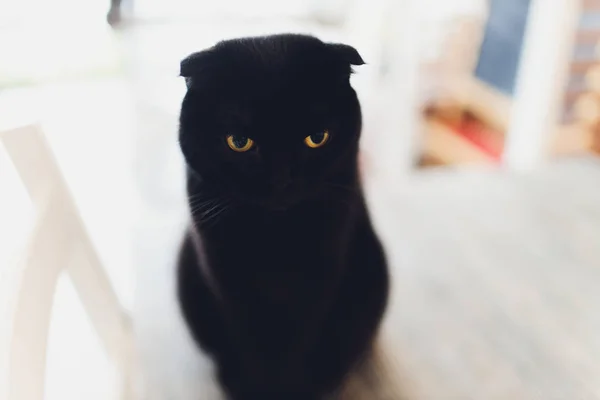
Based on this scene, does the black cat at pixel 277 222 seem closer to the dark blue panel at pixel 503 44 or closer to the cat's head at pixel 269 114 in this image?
the cat's head at pixel 269 114

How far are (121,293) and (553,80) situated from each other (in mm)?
1208

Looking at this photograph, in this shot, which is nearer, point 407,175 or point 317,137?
point 317,137

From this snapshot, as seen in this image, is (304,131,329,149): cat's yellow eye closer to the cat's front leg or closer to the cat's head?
the cat's head

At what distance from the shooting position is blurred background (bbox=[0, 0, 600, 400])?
78 centimetres

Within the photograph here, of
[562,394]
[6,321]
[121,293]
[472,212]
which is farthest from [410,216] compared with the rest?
[6,321]

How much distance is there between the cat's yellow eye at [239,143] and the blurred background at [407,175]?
0.73 ft

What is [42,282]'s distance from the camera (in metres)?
0.55

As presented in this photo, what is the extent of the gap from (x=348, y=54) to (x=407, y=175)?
80 centimetres

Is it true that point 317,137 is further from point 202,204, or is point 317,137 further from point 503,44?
point 503,44

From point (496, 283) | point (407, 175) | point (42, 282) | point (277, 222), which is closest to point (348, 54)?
point (277, 222)

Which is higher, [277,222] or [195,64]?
[195,64]


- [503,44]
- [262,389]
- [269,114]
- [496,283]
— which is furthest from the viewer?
[503,44]

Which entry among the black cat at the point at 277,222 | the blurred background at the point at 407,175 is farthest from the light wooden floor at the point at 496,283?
the black cat at the point at 277,222

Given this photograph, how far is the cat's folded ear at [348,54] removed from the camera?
1.83 ft
